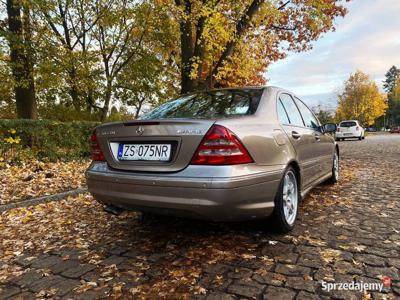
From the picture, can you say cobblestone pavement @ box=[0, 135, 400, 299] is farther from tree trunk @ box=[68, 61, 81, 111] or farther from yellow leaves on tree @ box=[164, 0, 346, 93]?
tree trunk @ box=[68, 61, 81, 111]

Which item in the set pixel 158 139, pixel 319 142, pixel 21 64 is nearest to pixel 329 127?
pixel 319 142

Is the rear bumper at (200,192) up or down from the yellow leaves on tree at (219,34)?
down

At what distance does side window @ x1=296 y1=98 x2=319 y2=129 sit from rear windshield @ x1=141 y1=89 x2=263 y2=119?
1226 millimetres

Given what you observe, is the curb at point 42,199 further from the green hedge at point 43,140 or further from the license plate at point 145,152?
the license plate at point 145,152

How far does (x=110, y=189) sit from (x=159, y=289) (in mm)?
1064

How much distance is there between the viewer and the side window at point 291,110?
4.01 metres

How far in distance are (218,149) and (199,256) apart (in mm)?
989

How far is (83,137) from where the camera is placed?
976cm

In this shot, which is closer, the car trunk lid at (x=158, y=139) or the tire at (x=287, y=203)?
the car trunk lid at (x=158, y=139)

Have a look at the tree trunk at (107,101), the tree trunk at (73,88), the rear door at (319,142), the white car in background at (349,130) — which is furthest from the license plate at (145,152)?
the white car in background at (349,130)

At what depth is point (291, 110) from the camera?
4203mm

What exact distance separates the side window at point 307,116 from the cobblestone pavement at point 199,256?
3.62 feet

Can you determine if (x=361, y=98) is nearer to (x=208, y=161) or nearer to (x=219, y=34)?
(x=219, y=34)

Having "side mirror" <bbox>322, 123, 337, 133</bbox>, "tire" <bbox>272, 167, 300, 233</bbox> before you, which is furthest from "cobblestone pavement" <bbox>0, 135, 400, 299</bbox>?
"side mirror" <bbox>322, 123, 337, 133</bbox>
